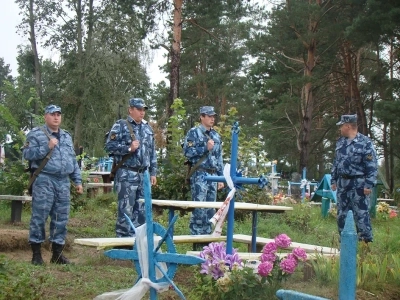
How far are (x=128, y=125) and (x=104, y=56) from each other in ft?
89.5

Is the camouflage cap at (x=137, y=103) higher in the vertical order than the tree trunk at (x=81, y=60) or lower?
lower

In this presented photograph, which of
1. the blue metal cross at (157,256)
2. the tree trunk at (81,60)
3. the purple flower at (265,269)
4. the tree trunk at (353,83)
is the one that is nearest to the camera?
the blue metal cross at (157,256)

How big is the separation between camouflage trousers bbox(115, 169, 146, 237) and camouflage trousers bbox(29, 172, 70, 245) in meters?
0.71

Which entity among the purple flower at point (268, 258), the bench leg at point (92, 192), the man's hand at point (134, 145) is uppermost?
the man's hand at point (134, 145)

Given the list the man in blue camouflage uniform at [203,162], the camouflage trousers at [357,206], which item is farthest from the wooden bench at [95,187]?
the camouflage trousers at [357,206]

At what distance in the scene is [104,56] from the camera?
33969mm

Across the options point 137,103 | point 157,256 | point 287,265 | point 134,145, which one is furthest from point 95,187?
point 157,256

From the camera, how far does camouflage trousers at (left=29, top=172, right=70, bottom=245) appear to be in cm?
668

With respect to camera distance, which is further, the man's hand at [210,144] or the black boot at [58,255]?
the man's hand at [210,144]

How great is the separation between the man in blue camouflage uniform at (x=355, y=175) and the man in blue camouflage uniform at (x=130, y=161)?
2449mm

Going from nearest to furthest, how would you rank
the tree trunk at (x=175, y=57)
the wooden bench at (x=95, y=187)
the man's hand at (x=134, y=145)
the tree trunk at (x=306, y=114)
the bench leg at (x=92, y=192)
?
1. the man's hand at (x=134, y=145)
2. the wooden bench at (x=95, y=187)
3. the bench leg at (x=92, y=192)
4. the tree trunk at (x=175, y=57)
5. the tree trunk at (x=306, y=114)

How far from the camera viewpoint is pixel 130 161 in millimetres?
7422

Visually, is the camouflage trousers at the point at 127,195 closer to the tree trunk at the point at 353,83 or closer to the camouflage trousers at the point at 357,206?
the camouflage trousers at the point at 357,206

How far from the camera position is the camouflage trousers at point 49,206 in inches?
263
